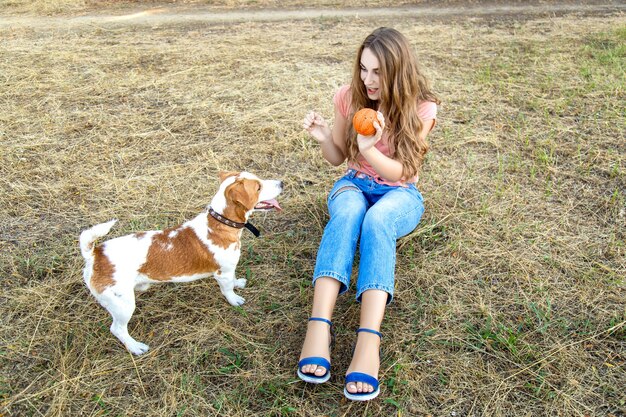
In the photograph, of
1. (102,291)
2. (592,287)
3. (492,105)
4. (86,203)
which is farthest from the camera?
(492,105)

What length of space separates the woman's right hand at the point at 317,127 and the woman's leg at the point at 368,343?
124 centimetres

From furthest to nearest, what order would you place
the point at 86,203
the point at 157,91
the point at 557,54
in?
the point at 557,54 → the point at 157,91 → the point at 86,203

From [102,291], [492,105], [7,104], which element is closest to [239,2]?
[7,104]

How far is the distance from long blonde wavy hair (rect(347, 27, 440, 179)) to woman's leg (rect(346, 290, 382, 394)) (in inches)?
38.5

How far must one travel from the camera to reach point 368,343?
2.59 meters

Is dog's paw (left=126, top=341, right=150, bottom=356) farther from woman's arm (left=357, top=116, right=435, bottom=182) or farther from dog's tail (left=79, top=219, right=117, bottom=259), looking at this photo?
woman's arm (left=357, top=116, right=435, bottom=182)

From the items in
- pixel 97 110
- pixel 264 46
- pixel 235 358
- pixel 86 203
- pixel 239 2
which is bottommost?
pixel 235 358

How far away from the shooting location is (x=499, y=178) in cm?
435

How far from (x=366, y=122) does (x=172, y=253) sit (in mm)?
1438

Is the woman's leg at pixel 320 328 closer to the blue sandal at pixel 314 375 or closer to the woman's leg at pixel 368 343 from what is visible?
the blue sandal at pixel 314 375

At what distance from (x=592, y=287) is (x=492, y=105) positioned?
10.1 ft

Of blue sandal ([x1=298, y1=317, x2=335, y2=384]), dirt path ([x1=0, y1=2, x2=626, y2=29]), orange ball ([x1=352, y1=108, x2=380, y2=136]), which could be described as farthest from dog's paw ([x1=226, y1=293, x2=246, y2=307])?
dirt path ([x1=0, y1=2, x2=626, y2=29])

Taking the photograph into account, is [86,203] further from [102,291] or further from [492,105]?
[492,105]

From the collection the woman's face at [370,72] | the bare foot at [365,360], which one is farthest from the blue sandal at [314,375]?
the woman's face at [370,72]
